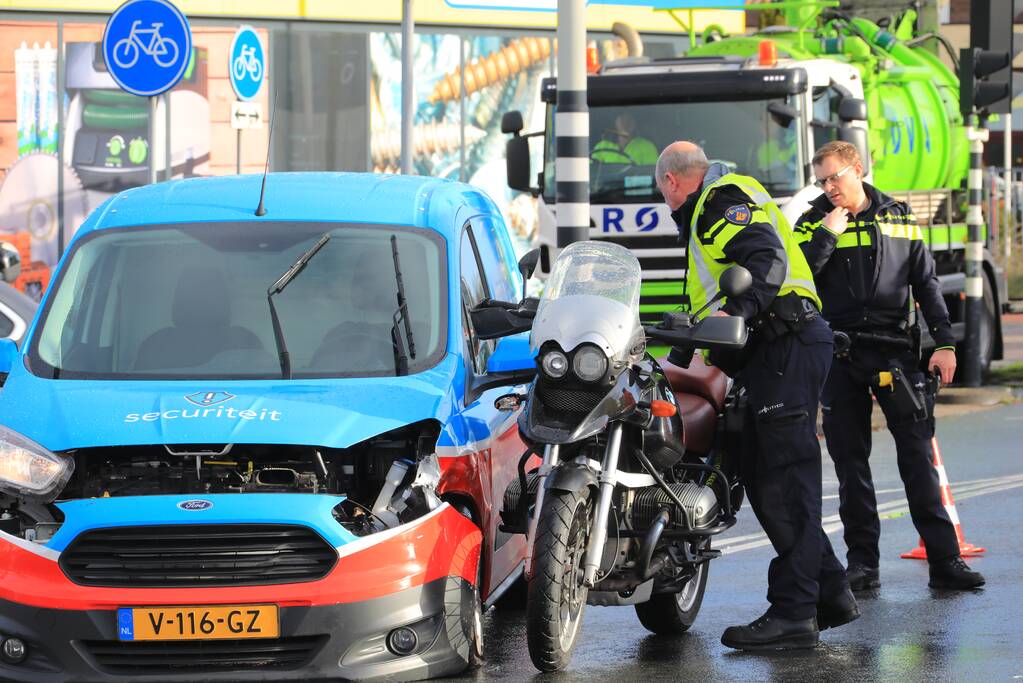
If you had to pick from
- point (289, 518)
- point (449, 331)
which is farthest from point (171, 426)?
point (449, 331)

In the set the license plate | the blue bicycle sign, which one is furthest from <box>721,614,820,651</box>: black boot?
the blue bicycle sign

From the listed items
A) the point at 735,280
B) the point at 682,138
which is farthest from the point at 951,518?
the point at 682,138

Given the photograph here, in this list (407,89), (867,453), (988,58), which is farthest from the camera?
(407,89)

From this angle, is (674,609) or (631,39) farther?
(631,39)

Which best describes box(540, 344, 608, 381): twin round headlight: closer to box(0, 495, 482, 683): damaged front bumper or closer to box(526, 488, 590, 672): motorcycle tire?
box(526, 488, 590, 672): motorcycle tire

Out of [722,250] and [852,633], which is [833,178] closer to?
[722,250]

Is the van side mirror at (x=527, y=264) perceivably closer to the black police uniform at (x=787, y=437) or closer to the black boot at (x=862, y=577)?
the black police uniform at (x=787, y=437)

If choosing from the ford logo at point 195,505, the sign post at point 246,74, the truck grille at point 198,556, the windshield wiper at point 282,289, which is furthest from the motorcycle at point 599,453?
the sign post at point 246,74

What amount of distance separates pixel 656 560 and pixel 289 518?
163cm

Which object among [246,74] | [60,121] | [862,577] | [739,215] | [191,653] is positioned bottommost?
[862,577]

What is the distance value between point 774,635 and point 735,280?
1.43 m

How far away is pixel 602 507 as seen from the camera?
677 cm

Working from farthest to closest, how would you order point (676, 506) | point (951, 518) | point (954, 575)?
point (951, 518), point (954, 575), point (676, 506)

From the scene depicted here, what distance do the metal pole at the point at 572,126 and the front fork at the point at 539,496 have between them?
604 centimetres
